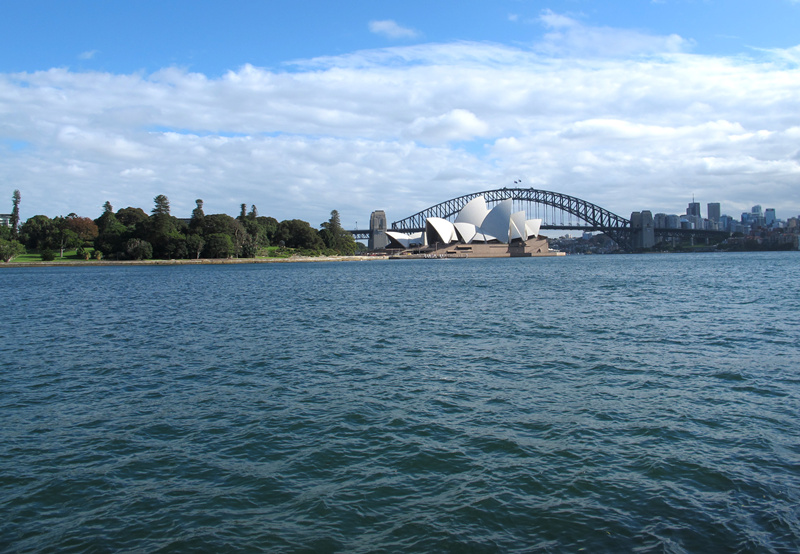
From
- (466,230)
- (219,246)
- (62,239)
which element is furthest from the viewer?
(466,230)

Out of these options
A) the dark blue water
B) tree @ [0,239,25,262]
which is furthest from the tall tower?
the dark blue water

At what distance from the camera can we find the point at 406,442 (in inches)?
320

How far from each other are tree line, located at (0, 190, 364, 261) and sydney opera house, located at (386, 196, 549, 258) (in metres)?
35.5

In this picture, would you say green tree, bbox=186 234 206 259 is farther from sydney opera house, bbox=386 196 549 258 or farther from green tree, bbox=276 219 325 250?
sydney opera house, bbox=386 196 549 258

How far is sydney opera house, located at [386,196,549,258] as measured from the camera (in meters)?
136

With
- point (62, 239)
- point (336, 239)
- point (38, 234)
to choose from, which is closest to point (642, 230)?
point (336, 239)

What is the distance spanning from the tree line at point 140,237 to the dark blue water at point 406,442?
84.5 metres

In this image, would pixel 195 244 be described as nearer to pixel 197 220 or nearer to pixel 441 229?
pixel 197 220

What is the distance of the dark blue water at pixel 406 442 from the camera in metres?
5.77

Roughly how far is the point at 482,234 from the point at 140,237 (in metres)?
78.1

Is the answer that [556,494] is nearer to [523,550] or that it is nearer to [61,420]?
[523,550]

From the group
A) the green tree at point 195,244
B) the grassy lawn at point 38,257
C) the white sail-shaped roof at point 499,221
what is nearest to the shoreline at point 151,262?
the green tree at point 195,244

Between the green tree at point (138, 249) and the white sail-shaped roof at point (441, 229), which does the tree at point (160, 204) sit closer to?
the green tree at point (138, 249)

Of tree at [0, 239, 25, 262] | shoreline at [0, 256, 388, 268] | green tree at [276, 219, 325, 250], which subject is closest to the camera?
tree at [0, 239, 25, 262]
